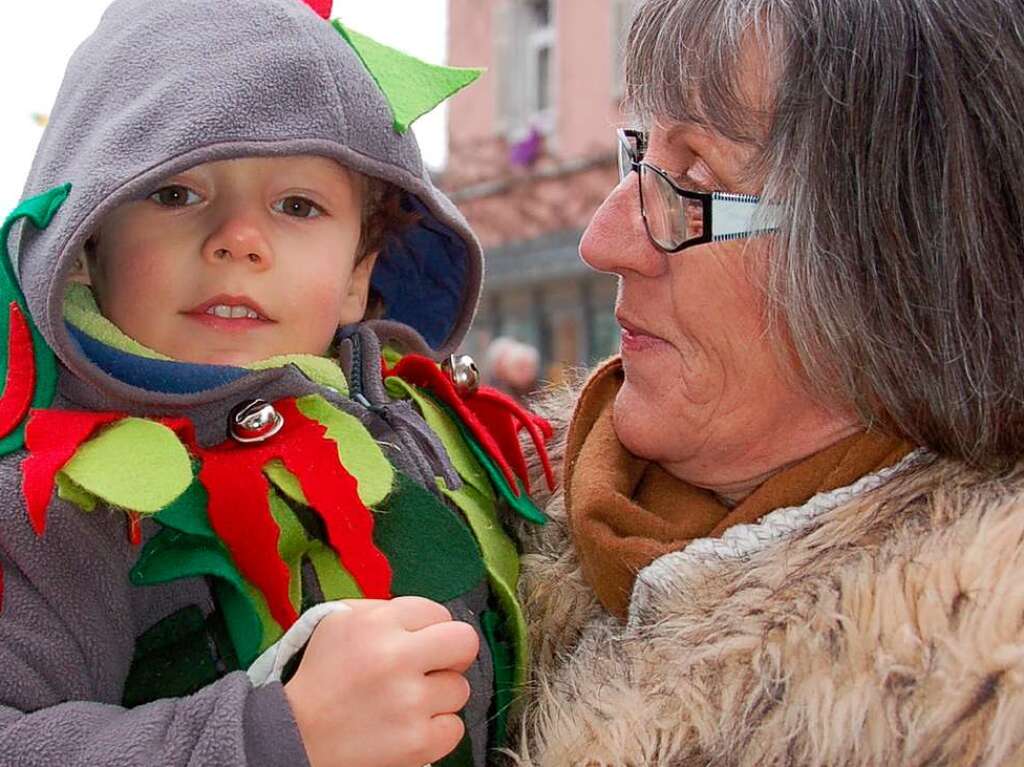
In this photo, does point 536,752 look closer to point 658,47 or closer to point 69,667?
point 69,667

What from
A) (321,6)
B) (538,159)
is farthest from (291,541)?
(538,159)

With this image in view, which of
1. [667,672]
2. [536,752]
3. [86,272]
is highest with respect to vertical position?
[86,272]

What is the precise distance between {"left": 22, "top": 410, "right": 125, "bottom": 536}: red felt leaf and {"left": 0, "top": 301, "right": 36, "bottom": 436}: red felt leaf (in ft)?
0.13

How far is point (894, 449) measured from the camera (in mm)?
1574

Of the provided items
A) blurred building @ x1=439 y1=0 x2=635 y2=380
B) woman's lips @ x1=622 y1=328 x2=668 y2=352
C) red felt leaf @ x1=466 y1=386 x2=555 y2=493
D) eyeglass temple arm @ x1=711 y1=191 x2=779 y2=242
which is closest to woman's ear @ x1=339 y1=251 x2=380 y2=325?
red felt leaf @ x1=466 y1=386 x2=555 y2=493

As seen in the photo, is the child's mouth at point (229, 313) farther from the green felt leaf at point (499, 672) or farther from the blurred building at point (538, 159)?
the blurred building at point (538, 159)

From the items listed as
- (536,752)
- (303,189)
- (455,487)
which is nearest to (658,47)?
(303,189)

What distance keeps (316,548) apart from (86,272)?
1.50 feet

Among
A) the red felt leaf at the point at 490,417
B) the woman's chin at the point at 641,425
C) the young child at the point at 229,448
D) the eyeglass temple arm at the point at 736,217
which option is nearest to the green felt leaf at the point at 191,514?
the young child at the point at 229,448

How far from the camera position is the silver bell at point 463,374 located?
195 centimetres

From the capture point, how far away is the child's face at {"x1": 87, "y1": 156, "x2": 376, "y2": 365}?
64.6 inches

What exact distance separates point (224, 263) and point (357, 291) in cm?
37

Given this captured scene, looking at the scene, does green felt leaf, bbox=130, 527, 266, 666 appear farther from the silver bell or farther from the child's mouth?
the silver bell

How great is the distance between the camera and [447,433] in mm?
1897
